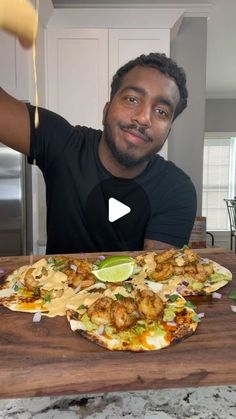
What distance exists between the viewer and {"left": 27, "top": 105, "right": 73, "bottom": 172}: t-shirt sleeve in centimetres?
165

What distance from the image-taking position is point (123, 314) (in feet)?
2.93

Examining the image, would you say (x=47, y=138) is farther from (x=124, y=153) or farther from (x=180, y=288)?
(x=180, y=288)

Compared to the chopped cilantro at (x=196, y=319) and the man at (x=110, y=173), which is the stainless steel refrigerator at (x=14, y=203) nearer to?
the man at (x=110, y=173)

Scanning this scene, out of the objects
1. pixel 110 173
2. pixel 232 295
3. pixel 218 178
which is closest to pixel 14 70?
pixel 110 173

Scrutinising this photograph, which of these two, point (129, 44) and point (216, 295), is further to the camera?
point (129, 44)

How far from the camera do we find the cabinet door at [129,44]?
2.69m

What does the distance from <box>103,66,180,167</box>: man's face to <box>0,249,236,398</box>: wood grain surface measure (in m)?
1.11

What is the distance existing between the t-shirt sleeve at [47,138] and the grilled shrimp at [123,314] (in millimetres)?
942

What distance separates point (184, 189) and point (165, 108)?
0.44 metres

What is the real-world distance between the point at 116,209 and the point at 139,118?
45 centimetres

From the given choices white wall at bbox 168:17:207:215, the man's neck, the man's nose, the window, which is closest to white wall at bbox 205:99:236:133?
the window

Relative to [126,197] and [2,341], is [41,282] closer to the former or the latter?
[2,341]

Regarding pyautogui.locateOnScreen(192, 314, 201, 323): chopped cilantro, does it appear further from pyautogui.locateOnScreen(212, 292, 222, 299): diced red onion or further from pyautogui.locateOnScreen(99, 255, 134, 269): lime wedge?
pyautogui.locateOnScreen(99, 255, 134, 269): lime wedge

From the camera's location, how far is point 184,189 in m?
2.11
